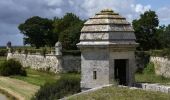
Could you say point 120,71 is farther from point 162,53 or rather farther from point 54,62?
point 54,62

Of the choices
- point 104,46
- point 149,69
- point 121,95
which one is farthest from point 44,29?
point 121,95

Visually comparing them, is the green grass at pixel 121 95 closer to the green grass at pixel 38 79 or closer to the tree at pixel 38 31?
the green grass at pixel 38 79

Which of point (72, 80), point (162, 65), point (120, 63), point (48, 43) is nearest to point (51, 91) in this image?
point (72, 80)

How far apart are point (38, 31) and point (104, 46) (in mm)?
67165

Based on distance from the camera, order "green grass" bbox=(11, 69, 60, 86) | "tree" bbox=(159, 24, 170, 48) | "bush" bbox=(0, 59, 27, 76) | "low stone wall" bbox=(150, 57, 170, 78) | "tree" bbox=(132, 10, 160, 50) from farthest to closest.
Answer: "tree" bbox=(132, 10, 160, 50) < "tree" bbox=(159, 24, 170, 48) < "bush" bbox=(0, 59, 27, 76) < "low stone wall" bbox=(150, 57, 170, 78) < "green grass" bbox=(11, 69, 60, 86)

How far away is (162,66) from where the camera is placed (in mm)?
41969

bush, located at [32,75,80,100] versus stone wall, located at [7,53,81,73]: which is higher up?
stone wall, located at [7,53,81,73]

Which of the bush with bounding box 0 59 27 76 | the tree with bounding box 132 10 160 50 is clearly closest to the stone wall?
the bush with bounding box 0 59 27 76

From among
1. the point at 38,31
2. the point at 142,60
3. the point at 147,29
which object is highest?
the point at 38,31

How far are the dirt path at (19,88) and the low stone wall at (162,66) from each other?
10694 mm

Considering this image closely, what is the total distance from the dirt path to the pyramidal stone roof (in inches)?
663

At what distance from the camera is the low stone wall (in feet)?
134

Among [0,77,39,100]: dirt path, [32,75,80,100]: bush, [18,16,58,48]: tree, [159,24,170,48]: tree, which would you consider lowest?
[0,77,39,100]: dirt path

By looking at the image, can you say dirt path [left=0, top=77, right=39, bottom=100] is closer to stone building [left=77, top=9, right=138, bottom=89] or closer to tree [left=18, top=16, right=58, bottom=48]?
stone building [left=77, top=9, right=138, bottom=89]
